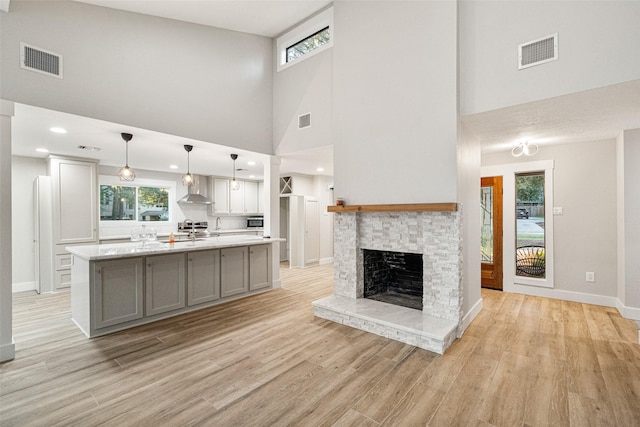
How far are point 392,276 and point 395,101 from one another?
2.61 meters

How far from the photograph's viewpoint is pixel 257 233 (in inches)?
336

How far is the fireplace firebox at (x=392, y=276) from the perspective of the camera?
420cm

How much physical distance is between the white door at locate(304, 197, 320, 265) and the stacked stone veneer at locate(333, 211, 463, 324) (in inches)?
132

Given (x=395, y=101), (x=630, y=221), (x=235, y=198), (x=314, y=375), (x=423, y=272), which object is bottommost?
(x=314, y=375)

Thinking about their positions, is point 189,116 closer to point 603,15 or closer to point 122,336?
point 122,336

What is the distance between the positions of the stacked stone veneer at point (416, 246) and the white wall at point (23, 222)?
5.80 m

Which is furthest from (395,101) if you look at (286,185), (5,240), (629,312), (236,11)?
(286,185)

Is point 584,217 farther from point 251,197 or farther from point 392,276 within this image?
point 251,197

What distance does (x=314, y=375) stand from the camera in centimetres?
249

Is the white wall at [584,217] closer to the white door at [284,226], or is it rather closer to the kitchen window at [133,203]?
the white door at [284,226]

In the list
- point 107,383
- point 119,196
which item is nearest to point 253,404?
point 107,383

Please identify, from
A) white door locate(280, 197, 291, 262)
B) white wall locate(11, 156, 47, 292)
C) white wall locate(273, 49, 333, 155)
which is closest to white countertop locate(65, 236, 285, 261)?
white wall locate(273, 49, 333, 155)

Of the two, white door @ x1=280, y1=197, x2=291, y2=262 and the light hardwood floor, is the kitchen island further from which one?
white door @ x1=280, y1=197, x2=291, y2=262

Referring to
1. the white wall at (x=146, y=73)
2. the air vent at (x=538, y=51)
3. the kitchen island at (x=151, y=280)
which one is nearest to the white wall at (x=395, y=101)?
the air vent at (x=538, y=51)
